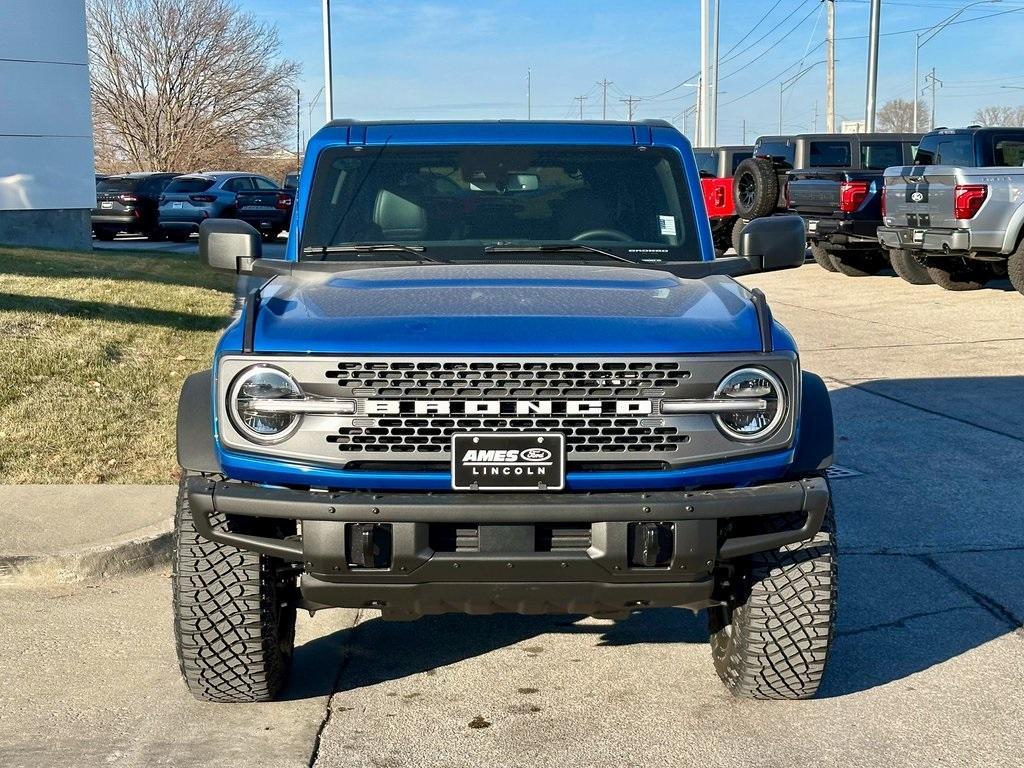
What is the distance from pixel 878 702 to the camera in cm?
443

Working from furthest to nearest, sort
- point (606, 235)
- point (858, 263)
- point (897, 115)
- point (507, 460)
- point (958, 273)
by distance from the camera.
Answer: point (897, 115) → point (858, 263) → point (958, 273) → point (606, 235) → point (507, 460)

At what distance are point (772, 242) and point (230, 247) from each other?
215 cm

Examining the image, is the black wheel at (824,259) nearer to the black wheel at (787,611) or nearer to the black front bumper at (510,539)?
the black wheel at (787,611)

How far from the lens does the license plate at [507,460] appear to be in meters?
3.70

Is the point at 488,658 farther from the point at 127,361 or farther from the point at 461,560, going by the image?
the point at 127,361

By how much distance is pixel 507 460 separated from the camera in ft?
12.1

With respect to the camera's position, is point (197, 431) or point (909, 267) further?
point (909, 267)

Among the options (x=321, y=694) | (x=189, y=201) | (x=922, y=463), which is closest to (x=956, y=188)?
(x=922, y=463)

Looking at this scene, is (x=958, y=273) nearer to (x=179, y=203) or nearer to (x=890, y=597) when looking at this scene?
(x=890, y=597)

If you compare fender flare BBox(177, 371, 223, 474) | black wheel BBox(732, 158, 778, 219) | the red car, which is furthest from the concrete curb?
the red car

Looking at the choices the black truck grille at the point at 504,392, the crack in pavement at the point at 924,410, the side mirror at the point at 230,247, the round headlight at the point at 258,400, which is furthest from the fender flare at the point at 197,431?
the crack in pavement at the point at 924,410

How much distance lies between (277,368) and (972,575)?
3.57 meters

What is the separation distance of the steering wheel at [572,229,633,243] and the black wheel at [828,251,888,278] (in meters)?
16.8

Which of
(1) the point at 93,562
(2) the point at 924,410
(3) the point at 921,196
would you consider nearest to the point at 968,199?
(3) the point at 921,196
